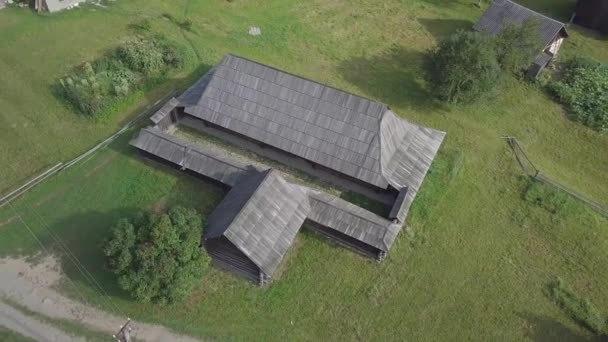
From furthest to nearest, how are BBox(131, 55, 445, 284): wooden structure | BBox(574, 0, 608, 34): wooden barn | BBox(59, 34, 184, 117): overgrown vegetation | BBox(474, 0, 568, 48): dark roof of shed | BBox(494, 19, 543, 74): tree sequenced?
1. BBox(574, 0, 608, 34): wooden barn
2. BBox(474, 0, 568, 48): dark roof of shed
3. BBox(494, 19, 543, 74): tree
4. BBox(59, 34, 184, 117): overgrown vegetation
5. BBox(131, 55, 445, 284): wooden structure

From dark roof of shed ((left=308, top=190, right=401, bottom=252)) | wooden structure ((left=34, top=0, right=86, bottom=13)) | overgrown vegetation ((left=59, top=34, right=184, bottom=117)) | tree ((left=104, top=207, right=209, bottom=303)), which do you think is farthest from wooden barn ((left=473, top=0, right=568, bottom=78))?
wooden structure ((left=34, top=0, right=86, bottom=13))

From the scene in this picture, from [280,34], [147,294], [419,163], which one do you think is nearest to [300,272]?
[147,294]

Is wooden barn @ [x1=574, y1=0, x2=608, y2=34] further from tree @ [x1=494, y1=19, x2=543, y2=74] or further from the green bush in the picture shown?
tree @ [x1=494, y1=19, x2=543, y2=74]

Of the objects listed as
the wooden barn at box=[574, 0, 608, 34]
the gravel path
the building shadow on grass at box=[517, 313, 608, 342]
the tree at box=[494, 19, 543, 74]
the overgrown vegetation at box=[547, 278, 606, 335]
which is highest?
the wooden barn at box=[574, 0, 608, 34]

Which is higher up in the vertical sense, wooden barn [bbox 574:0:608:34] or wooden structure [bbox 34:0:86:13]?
wooden barn [bbox 574:0:608:34]

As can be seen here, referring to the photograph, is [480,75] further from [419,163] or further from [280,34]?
[280,34]

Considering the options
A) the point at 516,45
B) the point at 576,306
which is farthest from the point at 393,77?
the point at 576,306

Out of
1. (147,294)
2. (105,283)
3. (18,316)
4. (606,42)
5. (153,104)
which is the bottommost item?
(18,316)
